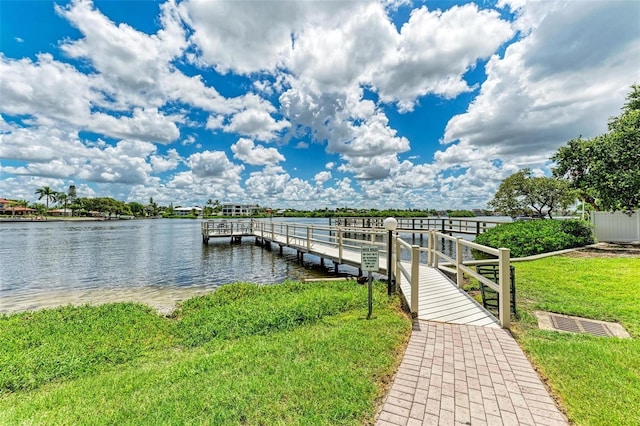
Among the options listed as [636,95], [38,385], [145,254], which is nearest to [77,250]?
[145,254]

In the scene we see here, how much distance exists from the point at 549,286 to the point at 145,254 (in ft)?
69.0

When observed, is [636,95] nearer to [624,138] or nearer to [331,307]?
[624,138]

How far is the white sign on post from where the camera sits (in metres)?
5.65

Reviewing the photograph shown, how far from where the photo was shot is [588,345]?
4.05m

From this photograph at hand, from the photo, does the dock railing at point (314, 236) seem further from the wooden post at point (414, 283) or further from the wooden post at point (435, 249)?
the wooden post at point (414, 283)

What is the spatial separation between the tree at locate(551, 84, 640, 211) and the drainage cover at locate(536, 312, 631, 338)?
40.1 feet

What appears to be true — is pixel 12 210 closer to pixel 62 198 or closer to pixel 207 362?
pixel 62 198

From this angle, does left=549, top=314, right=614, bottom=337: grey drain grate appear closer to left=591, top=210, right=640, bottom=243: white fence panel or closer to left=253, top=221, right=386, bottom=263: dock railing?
left=253, top=221, right=386, bottom=263: dock railing

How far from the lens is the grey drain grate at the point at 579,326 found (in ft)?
15.4

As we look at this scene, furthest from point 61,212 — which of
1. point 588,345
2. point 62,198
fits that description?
point 588,345

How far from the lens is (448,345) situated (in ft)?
13.7

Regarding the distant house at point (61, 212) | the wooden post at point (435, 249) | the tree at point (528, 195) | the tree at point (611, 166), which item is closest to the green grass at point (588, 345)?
the wooden post at point (435, 249)

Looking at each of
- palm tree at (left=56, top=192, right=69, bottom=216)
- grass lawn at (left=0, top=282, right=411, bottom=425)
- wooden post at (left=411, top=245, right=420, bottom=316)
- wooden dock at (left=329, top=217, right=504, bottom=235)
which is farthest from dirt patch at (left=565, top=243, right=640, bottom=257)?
palm tree at (left=56, top=192, right=69, bottom=216)

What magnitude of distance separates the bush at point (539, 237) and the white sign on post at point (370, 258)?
30.2ft
